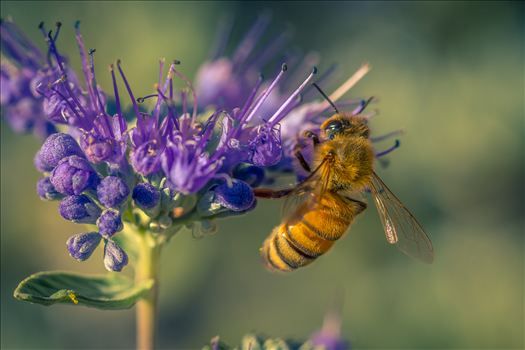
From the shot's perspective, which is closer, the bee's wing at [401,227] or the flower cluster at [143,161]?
the flower cluster at [143,161]

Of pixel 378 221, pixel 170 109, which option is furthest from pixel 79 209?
pixel 378 221

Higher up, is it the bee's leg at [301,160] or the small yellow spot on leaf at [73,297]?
the bee's leg at [301,160]

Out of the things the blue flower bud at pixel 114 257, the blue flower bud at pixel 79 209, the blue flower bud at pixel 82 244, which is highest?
the blue flower bud at pixel 79 209

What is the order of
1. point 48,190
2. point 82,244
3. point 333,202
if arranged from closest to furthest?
1. point 82,244
2. point 48,190
3. point 333,202

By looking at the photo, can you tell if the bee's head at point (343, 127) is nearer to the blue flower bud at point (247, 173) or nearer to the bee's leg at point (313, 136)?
the bee's leg at point (313, 136)

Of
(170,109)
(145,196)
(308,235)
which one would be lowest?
(308,235)

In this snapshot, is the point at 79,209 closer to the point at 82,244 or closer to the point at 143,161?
the point at 82,244

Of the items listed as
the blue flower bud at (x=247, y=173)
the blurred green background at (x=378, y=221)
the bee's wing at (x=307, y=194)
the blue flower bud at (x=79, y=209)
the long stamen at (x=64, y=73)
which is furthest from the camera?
the blurred green background at (x=378, y=221)

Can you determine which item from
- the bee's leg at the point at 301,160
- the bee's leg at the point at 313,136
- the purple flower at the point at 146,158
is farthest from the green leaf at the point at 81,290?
the bee's leg at the point at 313,136
